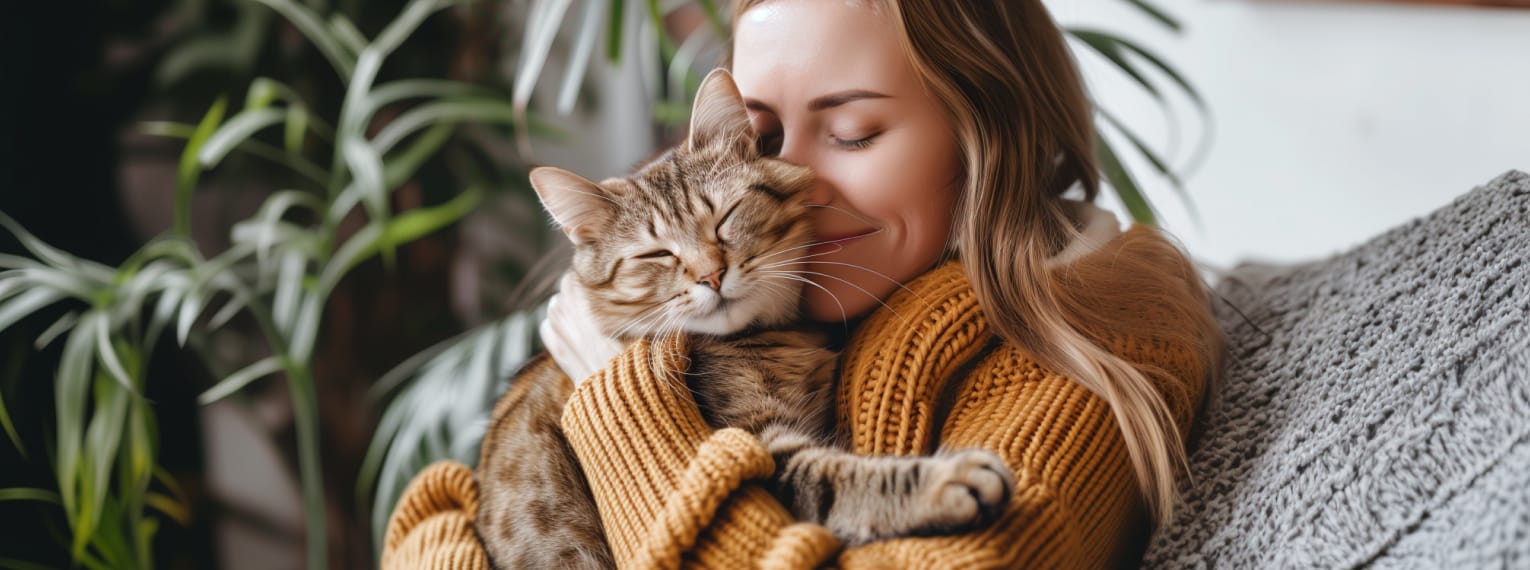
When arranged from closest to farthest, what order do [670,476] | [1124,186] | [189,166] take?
[670,476], [1124,186], [189,166]

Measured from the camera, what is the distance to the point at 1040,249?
0.92 m

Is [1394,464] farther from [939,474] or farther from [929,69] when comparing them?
[929,69]

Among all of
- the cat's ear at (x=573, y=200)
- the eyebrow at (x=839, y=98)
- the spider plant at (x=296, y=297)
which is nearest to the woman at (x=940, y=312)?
the eyebrow at (x=839, y=98)

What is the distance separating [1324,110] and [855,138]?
930 millimetres

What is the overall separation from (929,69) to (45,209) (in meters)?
1.49

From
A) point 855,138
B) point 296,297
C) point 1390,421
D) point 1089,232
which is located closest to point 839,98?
point 855,138

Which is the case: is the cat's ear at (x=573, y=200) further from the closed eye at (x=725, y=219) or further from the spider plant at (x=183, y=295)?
the spider plant at (x=183, y=295)

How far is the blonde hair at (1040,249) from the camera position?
2.77 feet

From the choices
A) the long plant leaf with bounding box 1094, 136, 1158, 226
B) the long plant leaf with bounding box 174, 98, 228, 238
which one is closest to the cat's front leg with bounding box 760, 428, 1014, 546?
the long plant leaf with bounding box 1094, 136, 1158, 226

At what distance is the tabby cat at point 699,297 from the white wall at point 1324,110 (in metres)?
0.79

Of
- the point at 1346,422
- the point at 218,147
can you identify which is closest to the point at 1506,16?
the point at 1346,422

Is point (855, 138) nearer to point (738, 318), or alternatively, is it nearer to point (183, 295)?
point (738, 318)

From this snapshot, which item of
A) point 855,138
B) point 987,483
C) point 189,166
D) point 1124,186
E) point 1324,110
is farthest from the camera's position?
point 1324,110

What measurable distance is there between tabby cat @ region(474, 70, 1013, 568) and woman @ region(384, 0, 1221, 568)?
0.03 meters
